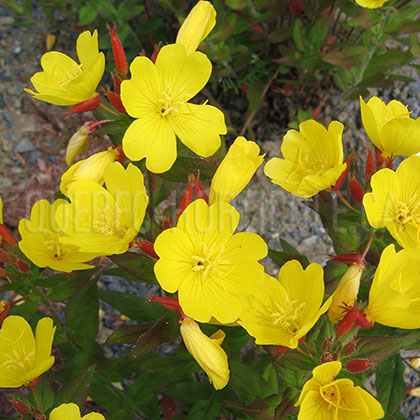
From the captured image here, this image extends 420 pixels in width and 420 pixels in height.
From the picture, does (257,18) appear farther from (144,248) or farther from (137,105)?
(144,248)

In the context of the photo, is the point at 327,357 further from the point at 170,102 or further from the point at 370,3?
the point at 370,3

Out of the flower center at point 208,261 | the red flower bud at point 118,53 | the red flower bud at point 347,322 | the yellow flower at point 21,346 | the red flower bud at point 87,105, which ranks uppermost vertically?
the red flower bud at point 118,53

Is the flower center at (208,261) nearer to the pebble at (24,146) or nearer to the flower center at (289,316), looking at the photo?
the flower center at (289,316)

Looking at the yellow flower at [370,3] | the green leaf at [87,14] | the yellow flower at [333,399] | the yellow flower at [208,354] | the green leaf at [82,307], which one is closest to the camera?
the yellow flower at [333,399]

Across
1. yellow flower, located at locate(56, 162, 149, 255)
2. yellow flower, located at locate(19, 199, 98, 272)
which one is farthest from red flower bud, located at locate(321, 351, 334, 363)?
yellow flower, located at locate(19, 199, 98, 272)

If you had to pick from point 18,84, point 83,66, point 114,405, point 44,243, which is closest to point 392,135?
point 83,66

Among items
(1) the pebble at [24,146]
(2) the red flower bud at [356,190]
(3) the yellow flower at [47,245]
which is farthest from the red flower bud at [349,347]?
(1) the pebble at [24,146]

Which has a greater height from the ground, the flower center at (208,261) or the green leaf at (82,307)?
the flower center at (208,261)
